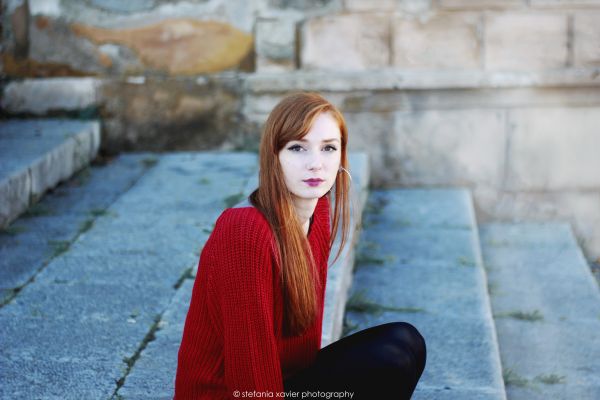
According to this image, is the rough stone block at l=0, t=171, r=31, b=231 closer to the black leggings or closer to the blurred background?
the blurred background

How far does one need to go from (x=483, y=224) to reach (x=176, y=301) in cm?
270

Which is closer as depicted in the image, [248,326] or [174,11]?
[248,326]

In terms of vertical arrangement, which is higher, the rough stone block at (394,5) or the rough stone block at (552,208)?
the rough stone block at (394,5)

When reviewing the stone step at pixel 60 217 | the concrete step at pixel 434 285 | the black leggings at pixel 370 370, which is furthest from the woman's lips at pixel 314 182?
the stone step at pixel 60 217

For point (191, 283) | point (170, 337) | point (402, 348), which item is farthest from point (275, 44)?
point (402, 348)

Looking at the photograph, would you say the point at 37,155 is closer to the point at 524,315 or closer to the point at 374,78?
the point at 374,78

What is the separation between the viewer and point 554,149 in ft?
17.1

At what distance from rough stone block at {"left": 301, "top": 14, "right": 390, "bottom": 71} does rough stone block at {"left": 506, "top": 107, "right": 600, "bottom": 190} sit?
0.92 metres

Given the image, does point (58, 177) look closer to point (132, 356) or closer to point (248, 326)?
point (132, 356)

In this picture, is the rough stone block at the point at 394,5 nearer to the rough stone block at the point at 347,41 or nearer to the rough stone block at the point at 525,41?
the rough stone block at the point at 347,41

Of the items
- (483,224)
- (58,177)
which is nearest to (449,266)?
(483,224)

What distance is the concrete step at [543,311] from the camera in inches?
126

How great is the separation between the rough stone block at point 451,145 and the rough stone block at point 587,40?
0.59 metres

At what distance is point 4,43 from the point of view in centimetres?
535
